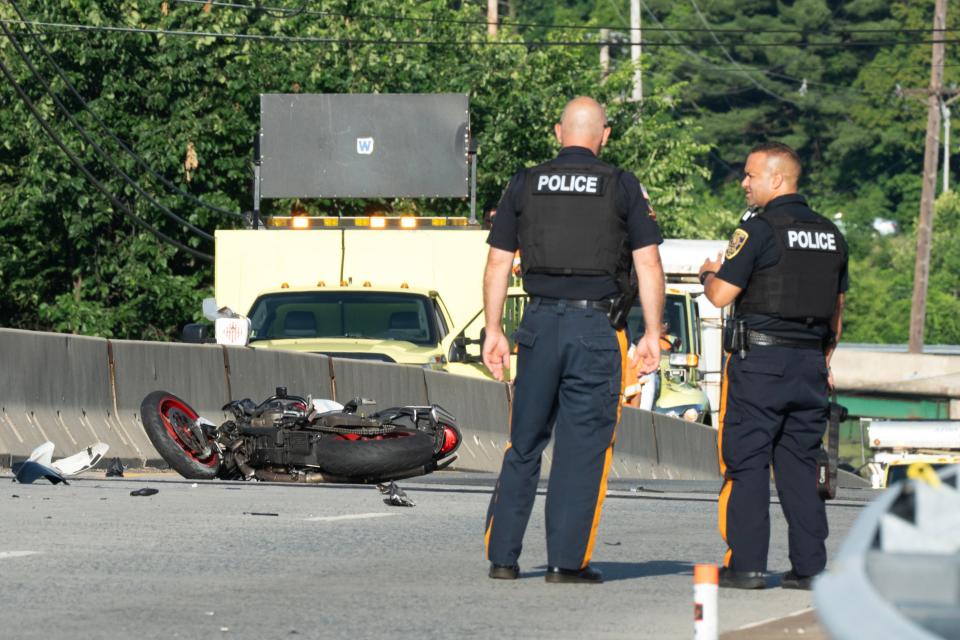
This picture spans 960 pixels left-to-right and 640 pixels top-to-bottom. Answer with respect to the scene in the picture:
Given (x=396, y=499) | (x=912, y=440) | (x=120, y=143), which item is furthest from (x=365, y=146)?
(x=396, y=499)

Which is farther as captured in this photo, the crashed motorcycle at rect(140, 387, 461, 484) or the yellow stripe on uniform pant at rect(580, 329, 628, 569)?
the crashed motorcycle at rect(140, 387, 461, 484)

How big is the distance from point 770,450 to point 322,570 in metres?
1.79

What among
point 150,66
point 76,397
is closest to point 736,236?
point 76,397

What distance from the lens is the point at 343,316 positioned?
63.2 ft

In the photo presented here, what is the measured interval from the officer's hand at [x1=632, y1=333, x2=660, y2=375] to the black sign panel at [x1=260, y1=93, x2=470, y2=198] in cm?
1639

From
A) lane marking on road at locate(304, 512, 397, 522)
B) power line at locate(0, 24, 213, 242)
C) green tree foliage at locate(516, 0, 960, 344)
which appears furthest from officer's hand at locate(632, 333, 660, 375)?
green tree foliage at locate(516, 0, 960, 344)

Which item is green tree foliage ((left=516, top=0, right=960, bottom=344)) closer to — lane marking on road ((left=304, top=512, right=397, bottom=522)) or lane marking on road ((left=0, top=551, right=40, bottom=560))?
lane marking on road ((left=304, top=512, right=397, bottom=522))

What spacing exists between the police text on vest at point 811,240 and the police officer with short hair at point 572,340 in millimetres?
536

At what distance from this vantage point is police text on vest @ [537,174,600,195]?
7.67 meters

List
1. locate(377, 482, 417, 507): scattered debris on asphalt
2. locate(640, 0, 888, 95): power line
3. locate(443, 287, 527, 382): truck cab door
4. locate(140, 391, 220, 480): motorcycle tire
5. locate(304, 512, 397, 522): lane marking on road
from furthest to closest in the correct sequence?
locate(640, 0, 888, 95): power line < locate(443, 287, 527, 382): truck cab door < locate(140, 391, 220, 480): motorcycle tire < locate(377, 482, 417, 507): scattered debris on asphalt < locate(304, 512, 397, 522): lane marking on road

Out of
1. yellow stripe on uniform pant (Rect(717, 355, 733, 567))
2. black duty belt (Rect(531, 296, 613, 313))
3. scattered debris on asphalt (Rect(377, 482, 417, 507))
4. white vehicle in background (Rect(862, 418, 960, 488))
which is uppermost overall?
black duty belt (Rect(531, 296, 613, 313))

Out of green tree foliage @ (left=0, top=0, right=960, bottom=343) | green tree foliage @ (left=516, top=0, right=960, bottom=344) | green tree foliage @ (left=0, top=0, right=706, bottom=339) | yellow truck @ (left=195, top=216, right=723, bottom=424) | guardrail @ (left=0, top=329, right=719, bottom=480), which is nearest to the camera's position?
guardrail @ (left=0, top=329, right=719, bottom=480)

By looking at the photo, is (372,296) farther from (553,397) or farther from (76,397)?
(553,397)

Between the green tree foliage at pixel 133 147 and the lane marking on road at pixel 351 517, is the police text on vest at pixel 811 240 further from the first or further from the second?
the green tree foliage at pixel 133 147
